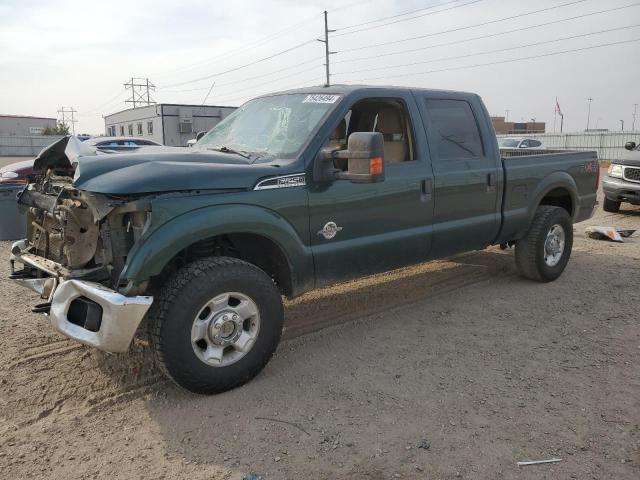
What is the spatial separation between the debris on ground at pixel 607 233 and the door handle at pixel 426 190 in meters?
4.90

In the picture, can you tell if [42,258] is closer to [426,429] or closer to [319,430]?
[319,430]

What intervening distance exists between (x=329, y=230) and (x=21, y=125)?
250ft

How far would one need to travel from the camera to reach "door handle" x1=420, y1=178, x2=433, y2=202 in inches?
174

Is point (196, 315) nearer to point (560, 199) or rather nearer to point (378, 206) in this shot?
point (378, 206)

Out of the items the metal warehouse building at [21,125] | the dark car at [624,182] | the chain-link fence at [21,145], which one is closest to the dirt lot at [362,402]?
the dark car at [624,182]

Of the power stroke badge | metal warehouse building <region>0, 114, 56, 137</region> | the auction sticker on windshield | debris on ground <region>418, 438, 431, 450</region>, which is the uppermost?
metal warehouse building <region>0, 114, 56, 137</region>

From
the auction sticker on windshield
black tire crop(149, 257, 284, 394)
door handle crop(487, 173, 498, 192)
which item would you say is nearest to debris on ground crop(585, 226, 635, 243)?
door handle crop(487, 173, 498, 192)

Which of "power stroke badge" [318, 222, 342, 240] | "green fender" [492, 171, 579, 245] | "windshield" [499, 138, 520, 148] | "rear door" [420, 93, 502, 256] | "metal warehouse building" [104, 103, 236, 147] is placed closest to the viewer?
"power stroke badge" [318, 222, 342, 240]

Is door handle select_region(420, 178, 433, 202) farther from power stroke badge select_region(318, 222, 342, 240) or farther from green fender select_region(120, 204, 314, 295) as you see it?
green fender select_region(120, 204, 314, 295)

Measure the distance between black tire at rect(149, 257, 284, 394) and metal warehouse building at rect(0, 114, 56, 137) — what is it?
239ft

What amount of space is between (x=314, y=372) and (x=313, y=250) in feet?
2.76

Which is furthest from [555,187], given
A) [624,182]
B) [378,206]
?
[624,182]

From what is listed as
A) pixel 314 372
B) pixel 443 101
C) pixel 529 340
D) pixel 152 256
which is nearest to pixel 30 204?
pixel 152 256

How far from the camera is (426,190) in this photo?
14.6ft
